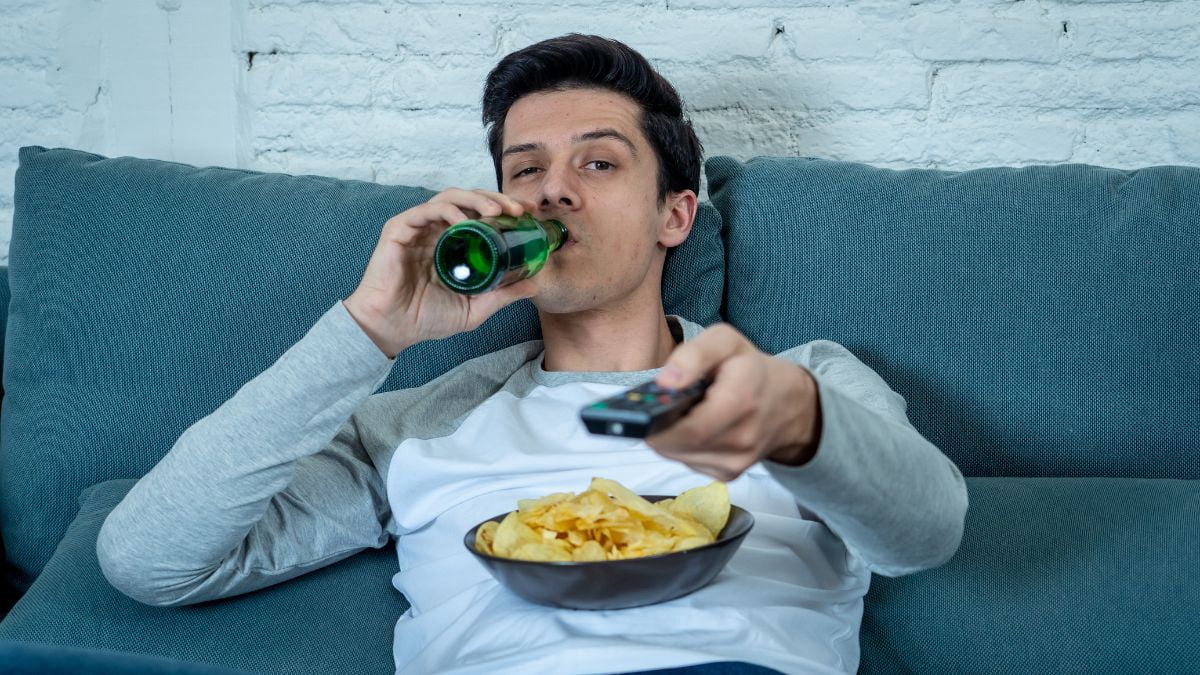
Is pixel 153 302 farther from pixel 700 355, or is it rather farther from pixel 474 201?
pixel 700 355

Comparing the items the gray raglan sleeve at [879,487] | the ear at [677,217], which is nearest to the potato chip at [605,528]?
the gray raglan sleeve at [879,487]

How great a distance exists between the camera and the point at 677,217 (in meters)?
1.58

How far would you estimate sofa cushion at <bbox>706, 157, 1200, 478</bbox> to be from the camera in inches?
56.6

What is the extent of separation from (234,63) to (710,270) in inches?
38.3

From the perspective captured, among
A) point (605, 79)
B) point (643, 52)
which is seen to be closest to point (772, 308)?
point (605, 79)

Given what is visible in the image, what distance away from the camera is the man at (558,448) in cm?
90

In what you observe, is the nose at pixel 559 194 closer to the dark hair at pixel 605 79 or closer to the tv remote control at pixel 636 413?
the dark hair at pixel 605 79

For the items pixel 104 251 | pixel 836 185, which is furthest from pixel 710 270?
pixel 104 251

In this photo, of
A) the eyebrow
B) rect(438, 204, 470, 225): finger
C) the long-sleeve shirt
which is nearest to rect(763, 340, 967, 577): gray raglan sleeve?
the long-sleeve shirt

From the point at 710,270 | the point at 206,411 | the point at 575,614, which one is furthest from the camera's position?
the point at 710,270

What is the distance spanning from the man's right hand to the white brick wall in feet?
2.26

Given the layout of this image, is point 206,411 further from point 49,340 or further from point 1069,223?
point 1069,223

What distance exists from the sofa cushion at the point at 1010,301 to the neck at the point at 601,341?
16 cm

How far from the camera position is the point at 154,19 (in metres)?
1.99
